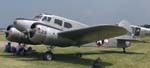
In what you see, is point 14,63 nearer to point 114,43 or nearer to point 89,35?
point 89,35

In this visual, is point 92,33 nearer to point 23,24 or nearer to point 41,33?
point 41,33

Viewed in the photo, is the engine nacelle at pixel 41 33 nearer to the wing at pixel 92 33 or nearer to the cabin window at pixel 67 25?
the wing at pixel 92 33

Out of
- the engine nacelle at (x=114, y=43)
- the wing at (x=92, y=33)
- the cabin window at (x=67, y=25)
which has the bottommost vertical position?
the engine nacelle at (x=114, y=43)

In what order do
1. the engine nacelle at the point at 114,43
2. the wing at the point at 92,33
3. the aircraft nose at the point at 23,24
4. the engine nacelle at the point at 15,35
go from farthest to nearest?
the engine nacelle at the point at 114,43 < the engine nacelle at the point at 15,35 < the aircraft nose at the point at 23,24 < the wing at the point at 92,33

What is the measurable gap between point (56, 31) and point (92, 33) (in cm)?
199

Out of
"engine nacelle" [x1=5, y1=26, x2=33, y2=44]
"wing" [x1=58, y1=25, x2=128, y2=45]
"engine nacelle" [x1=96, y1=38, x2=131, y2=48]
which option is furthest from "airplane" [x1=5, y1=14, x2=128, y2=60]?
"engine nacelle" [x1=96, y1=38, x2=131, y2=48]

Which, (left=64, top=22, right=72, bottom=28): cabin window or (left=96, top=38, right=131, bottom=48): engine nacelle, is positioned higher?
(left=64, top=22, right=72, bottom=28): cabin window

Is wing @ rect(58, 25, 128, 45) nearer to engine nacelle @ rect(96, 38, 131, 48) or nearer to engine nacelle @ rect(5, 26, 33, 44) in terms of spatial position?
engine nacelle @ rect(5, 26, 33, 44)

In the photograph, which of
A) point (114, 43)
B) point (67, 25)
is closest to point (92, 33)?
point (67, 25)

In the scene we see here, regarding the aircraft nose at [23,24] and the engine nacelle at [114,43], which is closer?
the aircraft nose at [23,24]

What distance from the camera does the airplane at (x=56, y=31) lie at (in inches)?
719

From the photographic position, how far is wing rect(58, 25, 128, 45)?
56.4ft

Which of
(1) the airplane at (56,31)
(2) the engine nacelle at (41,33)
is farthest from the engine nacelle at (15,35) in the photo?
(2) the engine nacelle at (41,33)

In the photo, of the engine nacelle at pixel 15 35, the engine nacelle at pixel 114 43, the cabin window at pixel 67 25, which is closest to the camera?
the cabin window at pixel 67 25
